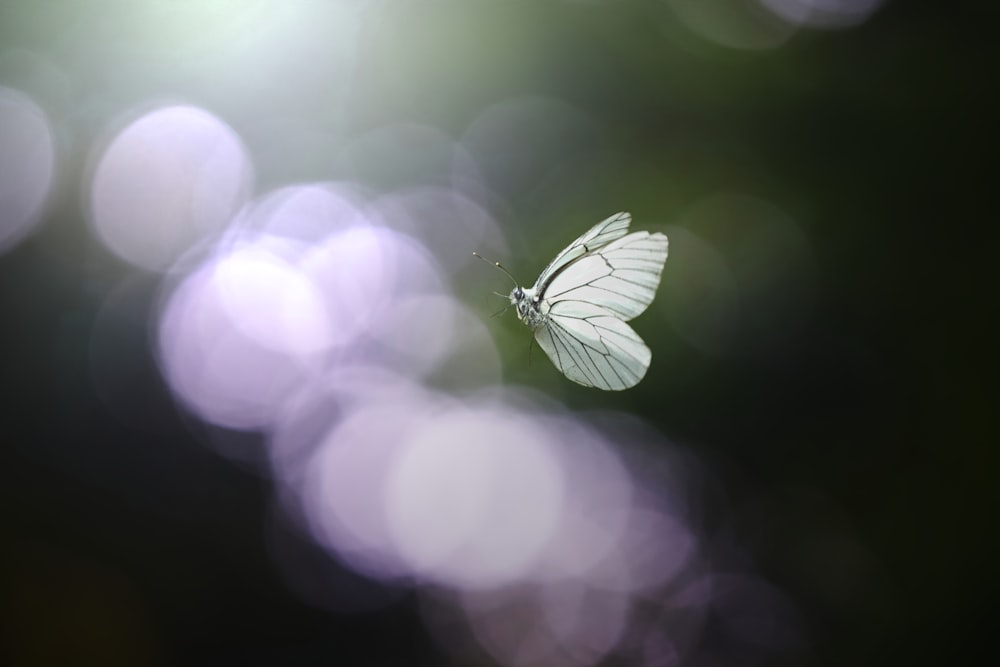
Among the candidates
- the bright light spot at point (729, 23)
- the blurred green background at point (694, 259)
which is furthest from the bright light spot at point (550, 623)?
the bright light spot at point (729, 23)

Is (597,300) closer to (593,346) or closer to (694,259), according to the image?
(593,346)

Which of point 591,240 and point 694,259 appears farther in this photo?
point 694,259

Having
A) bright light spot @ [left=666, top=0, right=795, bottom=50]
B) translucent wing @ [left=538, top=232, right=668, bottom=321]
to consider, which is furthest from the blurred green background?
translucent wing @ [left=538, top=232, right=668, bottom=321]

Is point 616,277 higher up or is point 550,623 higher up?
point 550,623

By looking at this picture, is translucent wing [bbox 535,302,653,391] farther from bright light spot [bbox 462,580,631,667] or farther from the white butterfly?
bright light spot [bbox 462,580,631,667]

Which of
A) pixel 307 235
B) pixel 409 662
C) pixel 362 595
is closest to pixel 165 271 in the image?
pixel 307 235

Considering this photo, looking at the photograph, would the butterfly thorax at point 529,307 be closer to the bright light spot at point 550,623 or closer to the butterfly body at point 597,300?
the butterfly body at point 597,300

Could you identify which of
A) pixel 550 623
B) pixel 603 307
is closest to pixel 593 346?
pixel 603 307

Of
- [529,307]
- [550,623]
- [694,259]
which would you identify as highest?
[694,259]
